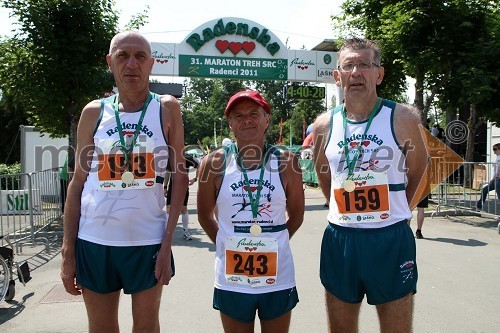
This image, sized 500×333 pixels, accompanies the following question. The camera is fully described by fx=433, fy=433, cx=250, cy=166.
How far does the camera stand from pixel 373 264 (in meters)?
2.59

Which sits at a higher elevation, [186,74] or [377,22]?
[377,22]

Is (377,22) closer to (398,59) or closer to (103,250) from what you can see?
(398,59)

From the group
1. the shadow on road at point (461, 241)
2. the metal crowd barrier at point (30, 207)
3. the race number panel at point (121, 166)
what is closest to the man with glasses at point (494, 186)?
the shadow on road at point (461, 241)

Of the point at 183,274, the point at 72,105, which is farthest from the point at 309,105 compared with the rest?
the point at 183,274

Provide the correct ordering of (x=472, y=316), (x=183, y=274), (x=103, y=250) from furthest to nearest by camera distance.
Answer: (x=183, y=274) → (x=472, y=316) → (x=103, y=250)

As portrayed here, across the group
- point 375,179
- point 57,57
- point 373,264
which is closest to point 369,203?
point 375,179

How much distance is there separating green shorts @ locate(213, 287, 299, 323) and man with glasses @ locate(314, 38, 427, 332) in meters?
0.35

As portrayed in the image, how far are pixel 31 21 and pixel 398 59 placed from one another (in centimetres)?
938

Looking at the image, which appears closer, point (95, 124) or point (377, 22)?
point (95, 124)

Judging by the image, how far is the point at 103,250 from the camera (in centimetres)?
247

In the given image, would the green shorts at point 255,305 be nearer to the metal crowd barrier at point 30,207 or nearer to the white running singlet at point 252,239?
the white running singlet at point 252,239

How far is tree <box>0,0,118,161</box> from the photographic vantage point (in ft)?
30.0

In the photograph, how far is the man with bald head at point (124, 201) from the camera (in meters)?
2.47

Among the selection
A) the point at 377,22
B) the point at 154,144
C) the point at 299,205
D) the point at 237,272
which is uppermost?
the point at 377,22
